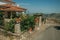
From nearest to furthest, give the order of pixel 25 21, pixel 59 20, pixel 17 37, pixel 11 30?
pixel 17 37 < pixel 11 30 < pixel 25 21 < pixel 59 20

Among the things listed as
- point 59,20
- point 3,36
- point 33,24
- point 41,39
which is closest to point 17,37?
point 3,36

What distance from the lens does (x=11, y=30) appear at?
26.8 ft

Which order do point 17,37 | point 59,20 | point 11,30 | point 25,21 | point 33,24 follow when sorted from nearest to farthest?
point 17,37 < point 11,30 < point 25,21 < point 33,24 < point 59,20

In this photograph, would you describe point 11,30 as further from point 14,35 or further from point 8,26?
point 14,35

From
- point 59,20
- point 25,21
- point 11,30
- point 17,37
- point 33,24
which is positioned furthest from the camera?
point 59,20

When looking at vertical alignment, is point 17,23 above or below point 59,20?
above

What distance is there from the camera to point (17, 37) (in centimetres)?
736

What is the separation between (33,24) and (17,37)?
302 cm

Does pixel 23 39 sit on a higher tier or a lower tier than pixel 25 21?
lower

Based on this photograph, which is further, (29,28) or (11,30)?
(29,28)

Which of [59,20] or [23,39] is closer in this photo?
[23,39]

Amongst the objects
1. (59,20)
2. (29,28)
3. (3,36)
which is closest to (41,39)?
(29,28)

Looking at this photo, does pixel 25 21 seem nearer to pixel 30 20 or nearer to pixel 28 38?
pixel 30 20

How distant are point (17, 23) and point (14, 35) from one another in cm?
63
